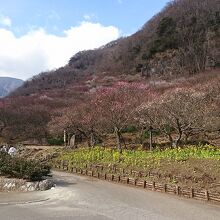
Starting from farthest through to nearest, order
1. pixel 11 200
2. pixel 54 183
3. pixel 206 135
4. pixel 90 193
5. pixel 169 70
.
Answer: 1. pixel 169 70
2. pixel 206 135
3. pixel 54 183
4. pixel 90 193
5. pixel 11 200

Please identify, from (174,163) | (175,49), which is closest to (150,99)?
(174,163)

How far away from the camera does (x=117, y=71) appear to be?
97.6 metres

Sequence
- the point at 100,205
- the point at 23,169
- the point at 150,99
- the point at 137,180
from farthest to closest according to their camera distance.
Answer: the point at 150,99 < the point at 137,180 < the point at 23,169 < the point at 100,205

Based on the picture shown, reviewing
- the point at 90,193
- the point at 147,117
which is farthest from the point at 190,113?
the point at 90,193

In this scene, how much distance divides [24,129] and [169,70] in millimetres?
36874

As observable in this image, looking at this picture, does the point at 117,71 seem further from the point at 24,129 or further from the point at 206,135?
the point at 206,135

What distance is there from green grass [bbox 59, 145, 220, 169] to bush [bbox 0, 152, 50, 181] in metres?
6.44

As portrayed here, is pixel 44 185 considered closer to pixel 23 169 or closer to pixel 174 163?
pixel 23 169

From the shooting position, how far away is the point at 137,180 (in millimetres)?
24422

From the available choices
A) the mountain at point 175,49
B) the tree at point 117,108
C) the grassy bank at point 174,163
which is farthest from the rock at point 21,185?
the mountain at point 175,49

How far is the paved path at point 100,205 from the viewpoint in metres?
16.5

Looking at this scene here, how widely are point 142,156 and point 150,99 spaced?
1105 centimetres

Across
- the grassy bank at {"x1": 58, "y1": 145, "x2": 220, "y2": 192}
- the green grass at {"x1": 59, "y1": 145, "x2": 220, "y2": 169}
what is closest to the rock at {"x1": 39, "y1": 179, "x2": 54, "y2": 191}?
the grassy bank at {"x1": 58, "y1": 145, "x2": 220, "y2": 192}

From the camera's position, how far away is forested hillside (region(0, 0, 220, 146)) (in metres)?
34.7
